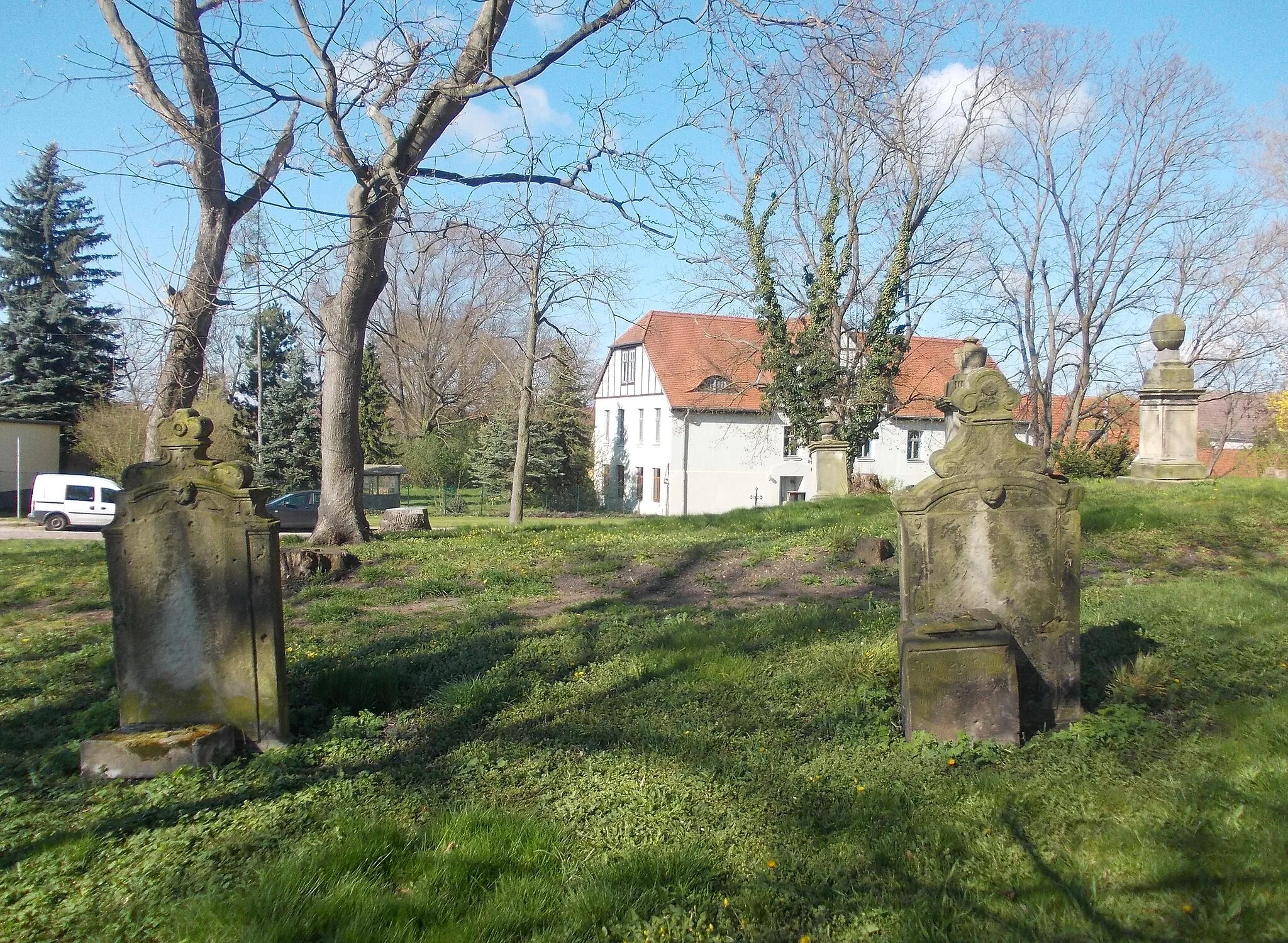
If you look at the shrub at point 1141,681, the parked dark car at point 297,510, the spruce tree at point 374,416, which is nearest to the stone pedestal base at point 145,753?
the shrub at point 1141,681

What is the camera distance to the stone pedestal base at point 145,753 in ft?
14.9

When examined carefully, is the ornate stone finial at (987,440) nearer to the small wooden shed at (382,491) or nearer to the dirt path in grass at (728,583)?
the dirt path in grass at (728,583)

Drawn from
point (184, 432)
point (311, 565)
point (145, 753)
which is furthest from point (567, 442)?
point (145, 753)

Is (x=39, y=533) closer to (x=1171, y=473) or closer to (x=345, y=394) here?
(x=345, y=394)

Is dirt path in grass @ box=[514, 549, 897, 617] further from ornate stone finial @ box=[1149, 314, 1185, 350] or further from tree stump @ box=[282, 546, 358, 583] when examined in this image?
ornate stone finial @ box=[1149, 314, 1185, 350]

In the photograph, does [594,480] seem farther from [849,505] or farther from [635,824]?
[635,824]

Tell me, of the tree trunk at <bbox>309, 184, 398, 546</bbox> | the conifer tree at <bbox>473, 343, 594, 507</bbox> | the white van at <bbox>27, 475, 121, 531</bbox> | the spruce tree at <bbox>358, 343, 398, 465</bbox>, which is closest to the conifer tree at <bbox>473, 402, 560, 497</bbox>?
the conifer tree at <bbox>473, 343, 594, 507</bbox>

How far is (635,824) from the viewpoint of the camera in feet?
12.8

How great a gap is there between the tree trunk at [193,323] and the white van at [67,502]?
17591mm

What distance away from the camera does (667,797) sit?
4.15m

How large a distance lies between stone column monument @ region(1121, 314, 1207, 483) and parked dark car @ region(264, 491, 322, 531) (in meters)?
25.3

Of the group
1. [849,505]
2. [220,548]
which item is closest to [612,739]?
[220,548]

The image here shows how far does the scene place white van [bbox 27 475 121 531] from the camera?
26.0m

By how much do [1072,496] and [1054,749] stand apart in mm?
1416
